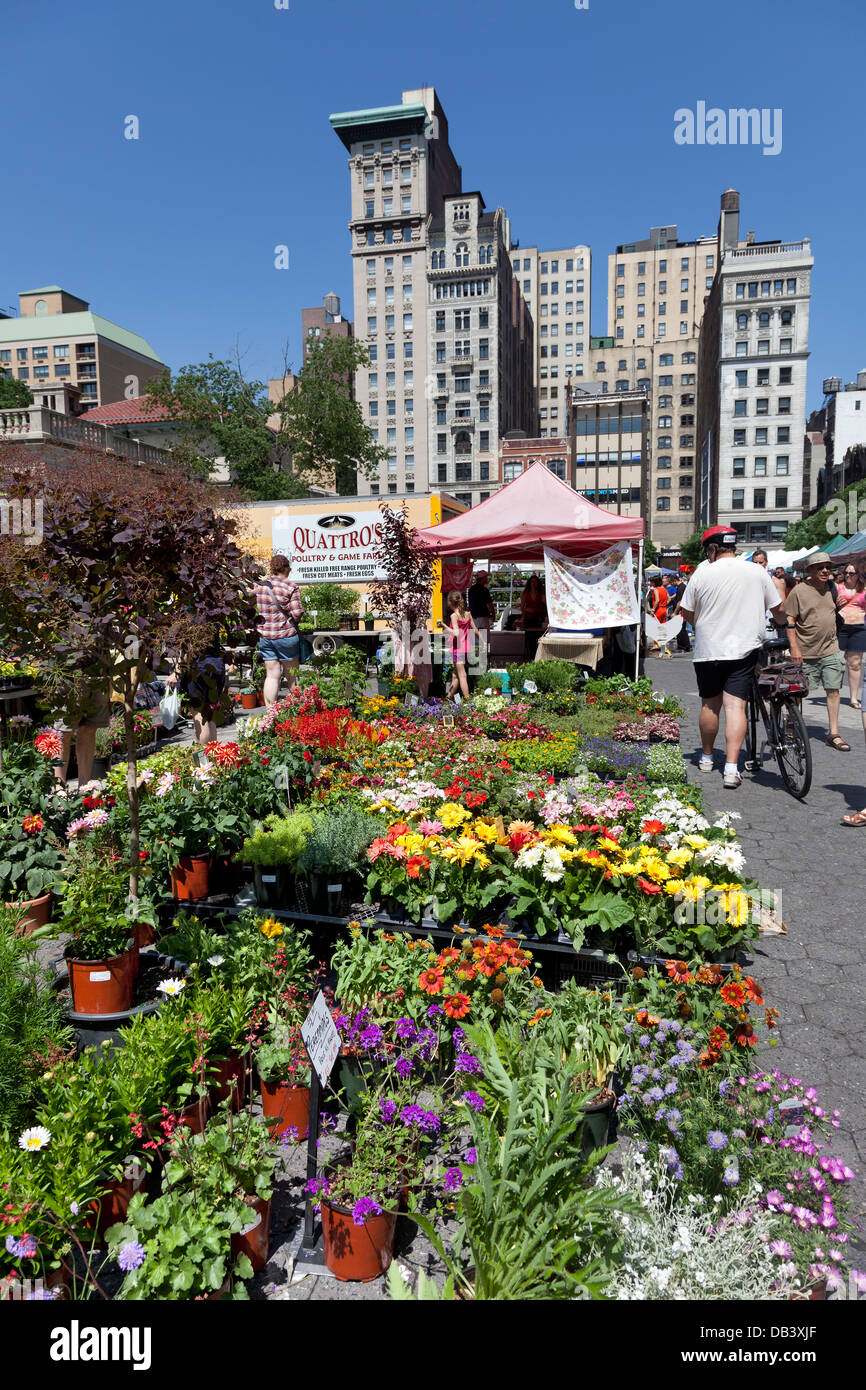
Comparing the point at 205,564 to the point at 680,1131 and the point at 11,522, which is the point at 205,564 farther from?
the point at 680,1131

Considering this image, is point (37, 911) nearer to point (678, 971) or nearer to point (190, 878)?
point (190, 878)

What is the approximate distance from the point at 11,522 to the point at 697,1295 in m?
3.78

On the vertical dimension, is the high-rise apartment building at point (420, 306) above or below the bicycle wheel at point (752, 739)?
above

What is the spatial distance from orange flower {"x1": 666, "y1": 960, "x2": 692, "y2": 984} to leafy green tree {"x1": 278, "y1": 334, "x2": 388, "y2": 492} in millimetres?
47502

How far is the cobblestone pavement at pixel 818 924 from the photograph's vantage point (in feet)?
9.91

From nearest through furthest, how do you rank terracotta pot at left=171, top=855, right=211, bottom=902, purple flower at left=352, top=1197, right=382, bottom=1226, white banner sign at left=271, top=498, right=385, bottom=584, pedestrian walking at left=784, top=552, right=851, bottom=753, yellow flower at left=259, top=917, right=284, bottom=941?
1. purple flower at left=352, top=1197, right=382, bottom=1226
2. yellow flower at left=259, top=917, right=284, bottom=941
3. terracotta pot at left=171, top=855, right=211, bottom=902
4. pedestrian walking at left=784, top=552, right=851, bottom=753
5. white banner sign at left=271, top=498, right=385, bottom=584

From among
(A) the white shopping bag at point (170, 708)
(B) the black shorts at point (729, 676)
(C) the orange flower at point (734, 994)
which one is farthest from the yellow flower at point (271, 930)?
(A) the white shopping bag at point (170, 708)

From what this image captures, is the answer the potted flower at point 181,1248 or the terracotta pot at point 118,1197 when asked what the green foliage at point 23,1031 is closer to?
the terracotta pot at point 118,1197

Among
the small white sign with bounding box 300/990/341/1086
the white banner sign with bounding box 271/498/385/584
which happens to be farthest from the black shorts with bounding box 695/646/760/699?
the white banner sign with bounding box 271/498/385/584

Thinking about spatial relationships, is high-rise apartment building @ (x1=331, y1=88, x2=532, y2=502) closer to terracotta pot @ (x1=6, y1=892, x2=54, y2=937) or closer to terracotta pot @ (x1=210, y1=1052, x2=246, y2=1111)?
terracotta pot @ (x1=6, y1=892, x2=54, y2=937)

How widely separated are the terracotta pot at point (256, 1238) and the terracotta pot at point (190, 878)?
7.58 ft

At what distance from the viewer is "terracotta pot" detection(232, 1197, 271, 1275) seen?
7.01 ft

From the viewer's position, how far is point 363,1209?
6.95ft
